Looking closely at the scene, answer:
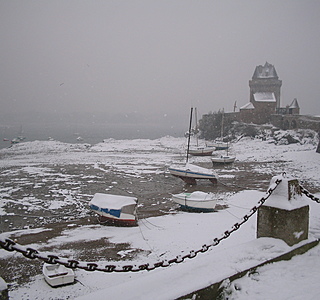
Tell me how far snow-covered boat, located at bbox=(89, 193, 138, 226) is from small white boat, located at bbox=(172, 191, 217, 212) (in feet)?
10.9

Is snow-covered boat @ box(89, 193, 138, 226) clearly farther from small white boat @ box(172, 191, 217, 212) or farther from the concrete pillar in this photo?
the concrete pillar

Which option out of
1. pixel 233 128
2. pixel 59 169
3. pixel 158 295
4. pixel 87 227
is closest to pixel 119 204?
pixel 87 227

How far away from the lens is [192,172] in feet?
84.5

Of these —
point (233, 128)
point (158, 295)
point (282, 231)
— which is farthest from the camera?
point (233, 128)

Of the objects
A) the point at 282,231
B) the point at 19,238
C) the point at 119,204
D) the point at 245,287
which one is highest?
the point at 282,231

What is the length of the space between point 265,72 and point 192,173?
216 feet

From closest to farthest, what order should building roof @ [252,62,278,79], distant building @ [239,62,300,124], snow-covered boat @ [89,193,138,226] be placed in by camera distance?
1. snow-covered boat @ [89,193,138,226]
2. distant building @ [239,62,300,124]
3. building roof @ [252,62,278,79]

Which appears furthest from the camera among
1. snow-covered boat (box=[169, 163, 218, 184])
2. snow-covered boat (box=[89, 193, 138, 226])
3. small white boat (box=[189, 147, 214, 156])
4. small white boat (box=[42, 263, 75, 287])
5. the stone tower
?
the stone tower

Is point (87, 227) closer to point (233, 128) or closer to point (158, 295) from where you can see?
point (158, 295)

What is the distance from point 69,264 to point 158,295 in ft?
3.20

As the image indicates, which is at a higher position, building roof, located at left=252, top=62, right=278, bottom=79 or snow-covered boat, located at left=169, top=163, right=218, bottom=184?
building roof, located at left=252, top=62, right=278, bottom=79

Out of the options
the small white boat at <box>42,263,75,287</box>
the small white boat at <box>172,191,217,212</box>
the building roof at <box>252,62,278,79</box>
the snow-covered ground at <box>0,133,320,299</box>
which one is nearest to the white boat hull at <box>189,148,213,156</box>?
the snow-covered ground at <box>0,133,320,299</box>

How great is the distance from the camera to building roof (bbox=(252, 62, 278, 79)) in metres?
80.4

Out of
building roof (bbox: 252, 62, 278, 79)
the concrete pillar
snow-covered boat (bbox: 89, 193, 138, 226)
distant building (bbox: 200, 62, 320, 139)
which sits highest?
building roof (bbox: 252, 62, 278, 79)
